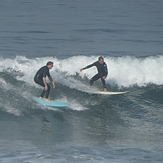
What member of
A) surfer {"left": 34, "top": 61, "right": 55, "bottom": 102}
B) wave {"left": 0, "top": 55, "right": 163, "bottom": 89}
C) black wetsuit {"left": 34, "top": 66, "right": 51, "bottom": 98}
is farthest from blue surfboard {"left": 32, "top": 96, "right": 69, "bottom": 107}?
wave {"left": 0, "top": 55, "right": 163, "bottom": 89}

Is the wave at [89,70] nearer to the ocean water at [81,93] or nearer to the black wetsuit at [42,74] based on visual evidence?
the ocean water at [81,93]

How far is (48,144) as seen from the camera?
14.8 metres

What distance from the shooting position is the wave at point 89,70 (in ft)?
71.8

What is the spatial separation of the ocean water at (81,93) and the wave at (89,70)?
40 millimetres

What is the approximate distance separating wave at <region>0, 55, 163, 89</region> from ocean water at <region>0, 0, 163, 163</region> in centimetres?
4

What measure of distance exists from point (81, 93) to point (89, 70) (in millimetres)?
2872

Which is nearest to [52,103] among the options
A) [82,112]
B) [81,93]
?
[82,112]

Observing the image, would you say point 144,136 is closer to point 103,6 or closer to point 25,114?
point 25,114

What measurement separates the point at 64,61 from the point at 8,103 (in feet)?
17.6

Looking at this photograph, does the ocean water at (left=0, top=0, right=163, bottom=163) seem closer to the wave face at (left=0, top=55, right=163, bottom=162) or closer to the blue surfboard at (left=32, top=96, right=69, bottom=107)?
the wave face at (left=0, top=55, right=163, bottom=162)

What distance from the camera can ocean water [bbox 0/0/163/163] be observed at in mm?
14242

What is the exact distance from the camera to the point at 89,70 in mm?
22781

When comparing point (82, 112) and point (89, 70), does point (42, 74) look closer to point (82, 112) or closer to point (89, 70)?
point (82, 112)

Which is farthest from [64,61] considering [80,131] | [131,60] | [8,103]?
[80,131]
